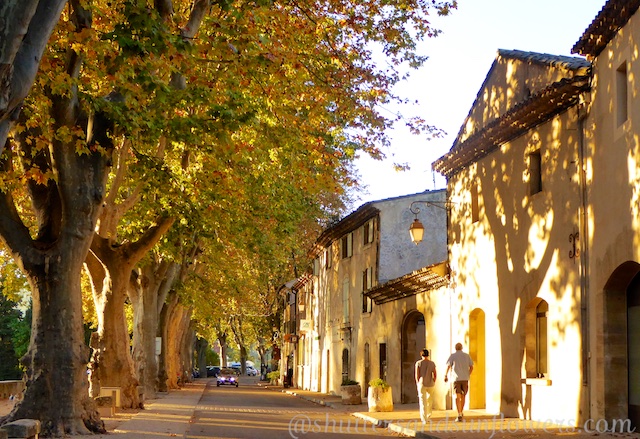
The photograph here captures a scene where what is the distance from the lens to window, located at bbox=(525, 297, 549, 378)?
2202 centimetres

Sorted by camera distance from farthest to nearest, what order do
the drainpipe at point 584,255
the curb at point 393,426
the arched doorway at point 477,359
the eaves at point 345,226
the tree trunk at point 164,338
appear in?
the tree trunk at point 164,338, the eaves at point 345,226, the arched doorway at point 477,359, the curb at point 393,426, the drainpipe at point 584,255

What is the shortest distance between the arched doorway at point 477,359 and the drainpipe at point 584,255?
705 centimetres

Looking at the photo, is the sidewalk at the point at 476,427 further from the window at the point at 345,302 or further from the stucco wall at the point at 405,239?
the window at the point at 345,302

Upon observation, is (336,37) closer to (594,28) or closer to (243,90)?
(243,90)

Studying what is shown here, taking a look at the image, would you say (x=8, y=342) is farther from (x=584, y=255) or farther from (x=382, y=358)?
(x=584, y=255)

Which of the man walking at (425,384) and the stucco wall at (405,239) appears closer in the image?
the man walking at (425,384)

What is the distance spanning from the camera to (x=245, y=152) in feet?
73.9

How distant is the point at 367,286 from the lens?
4125 centimetres

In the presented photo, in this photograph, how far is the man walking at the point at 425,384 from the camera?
2212cm

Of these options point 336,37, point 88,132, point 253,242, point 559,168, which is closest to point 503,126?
point 559,168

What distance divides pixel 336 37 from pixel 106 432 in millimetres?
9380

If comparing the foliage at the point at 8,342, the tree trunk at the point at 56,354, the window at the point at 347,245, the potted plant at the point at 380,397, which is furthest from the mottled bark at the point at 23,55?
the foliage at the point at 8,342

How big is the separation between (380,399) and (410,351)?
19.9ft

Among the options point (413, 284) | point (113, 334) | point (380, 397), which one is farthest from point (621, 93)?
point (413, 284)
